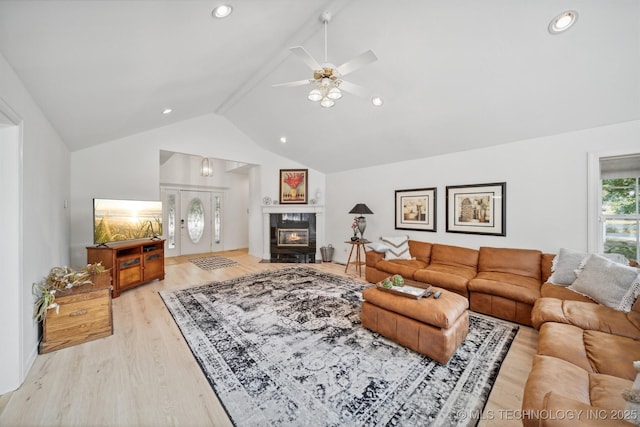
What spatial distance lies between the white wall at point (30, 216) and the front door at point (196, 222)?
3.82 metres

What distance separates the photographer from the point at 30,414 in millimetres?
1500

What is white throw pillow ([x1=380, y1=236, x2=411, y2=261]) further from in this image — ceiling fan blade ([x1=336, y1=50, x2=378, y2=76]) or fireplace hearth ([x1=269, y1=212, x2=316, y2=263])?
ceiling fan blade ([x1=336, y1=50, x2=378, y2=76])

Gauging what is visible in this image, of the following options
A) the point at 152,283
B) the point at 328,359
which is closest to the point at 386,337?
the point at 328,359

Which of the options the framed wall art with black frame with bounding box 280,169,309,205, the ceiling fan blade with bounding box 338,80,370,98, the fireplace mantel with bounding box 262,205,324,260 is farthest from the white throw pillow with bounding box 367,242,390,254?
the ceiling fan blade with bounding box 338,80,370,98

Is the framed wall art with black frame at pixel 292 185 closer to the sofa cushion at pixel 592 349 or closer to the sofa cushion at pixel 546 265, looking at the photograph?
the sofa cushion at pixel 546 265

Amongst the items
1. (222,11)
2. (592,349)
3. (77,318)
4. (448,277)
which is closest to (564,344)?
(592,349)

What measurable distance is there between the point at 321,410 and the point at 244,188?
7.11 metres

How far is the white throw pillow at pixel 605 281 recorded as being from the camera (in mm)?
2041

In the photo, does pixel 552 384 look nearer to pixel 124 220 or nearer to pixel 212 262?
pixel 124 220

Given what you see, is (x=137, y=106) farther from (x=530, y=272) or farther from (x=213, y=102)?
(x=530, y=272)

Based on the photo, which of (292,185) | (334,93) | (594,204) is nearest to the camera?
(334,93)

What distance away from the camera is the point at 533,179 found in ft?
10.7

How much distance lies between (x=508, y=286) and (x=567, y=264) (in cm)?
68

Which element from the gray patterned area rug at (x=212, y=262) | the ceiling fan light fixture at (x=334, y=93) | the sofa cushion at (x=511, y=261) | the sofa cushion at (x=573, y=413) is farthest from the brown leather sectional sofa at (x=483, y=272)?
the gray patterned area rug at (x=212, y=262)
